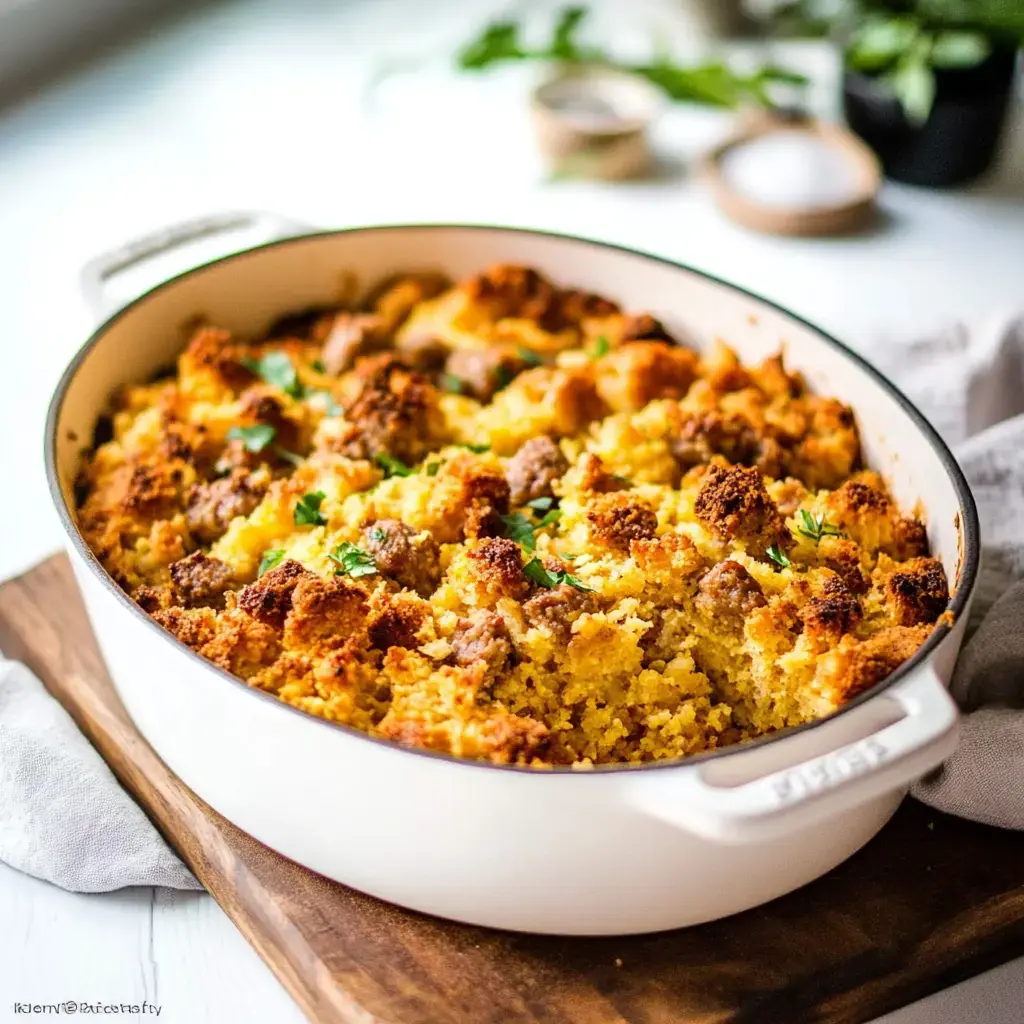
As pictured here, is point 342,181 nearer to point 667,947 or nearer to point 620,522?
point 620,522

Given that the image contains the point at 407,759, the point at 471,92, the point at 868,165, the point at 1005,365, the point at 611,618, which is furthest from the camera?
the point at 471,92

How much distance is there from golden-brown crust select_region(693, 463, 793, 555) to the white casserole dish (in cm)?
25

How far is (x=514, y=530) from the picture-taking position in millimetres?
1931

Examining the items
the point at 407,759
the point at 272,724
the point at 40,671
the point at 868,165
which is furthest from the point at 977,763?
the point at 868,165

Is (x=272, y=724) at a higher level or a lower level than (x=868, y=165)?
higher

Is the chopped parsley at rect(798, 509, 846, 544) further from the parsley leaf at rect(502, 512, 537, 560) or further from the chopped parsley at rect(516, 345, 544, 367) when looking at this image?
the chopped parsley at rect(516, 345, 544, 367)

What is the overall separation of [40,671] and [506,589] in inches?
31.8

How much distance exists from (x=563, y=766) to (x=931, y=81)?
220 centimetres

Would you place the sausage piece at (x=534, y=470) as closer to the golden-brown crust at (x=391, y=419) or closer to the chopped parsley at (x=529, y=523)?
the chopped parsley at (x=529, y=523)

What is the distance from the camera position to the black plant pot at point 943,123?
314 cm

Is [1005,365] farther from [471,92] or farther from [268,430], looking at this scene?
[471,92]

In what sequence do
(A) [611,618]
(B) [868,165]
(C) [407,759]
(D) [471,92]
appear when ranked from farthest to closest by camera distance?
(D) [471,92]
(B) [868,165]
(A) [611,618]
(C) [407,759]

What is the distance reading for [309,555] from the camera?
187 cm

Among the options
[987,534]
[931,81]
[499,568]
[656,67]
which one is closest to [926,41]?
[931,81]
